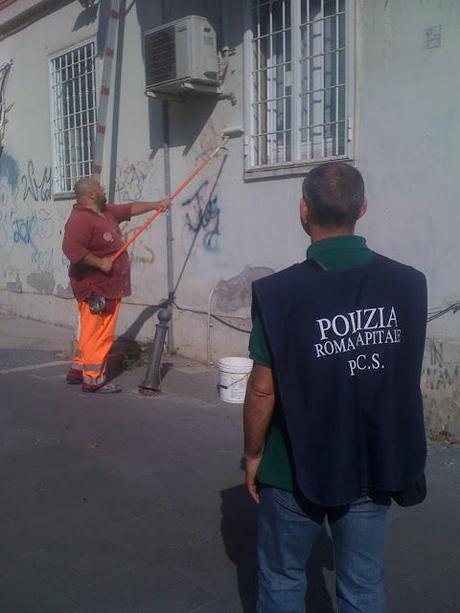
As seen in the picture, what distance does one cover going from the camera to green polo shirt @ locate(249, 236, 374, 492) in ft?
7.47

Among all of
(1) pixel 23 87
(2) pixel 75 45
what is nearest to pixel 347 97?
(2) pixel 75 45

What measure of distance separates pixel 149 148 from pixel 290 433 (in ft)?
21.5

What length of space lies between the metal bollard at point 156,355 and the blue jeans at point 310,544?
4185mm

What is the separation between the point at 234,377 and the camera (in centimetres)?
621

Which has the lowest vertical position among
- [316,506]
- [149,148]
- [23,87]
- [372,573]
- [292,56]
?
[372,573]

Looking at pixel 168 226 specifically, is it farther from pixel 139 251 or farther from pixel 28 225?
pixel 28 225

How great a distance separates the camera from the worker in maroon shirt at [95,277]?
637 centimetres

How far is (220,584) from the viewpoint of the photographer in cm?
338

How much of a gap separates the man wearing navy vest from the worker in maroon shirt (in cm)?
424

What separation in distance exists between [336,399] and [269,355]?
25 cm

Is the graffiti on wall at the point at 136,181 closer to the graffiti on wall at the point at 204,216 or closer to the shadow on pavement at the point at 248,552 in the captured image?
the graffiti on wall at the point at 204,216

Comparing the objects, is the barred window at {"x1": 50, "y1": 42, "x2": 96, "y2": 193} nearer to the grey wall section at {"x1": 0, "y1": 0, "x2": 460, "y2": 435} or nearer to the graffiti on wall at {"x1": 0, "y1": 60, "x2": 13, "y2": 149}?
the grey wall section at {"x1": 0, "y1": 0, "x2": 460, "y2": 435}

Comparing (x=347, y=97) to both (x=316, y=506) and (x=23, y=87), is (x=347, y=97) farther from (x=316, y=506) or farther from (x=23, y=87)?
(x=23, y=87)

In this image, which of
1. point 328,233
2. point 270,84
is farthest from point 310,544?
point 270,84
